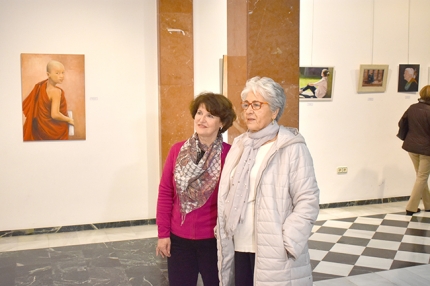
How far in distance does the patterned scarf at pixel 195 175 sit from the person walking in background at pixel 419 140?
527cm

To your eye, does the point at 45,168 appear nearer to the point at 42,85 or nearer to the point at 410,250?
the point at 42,85

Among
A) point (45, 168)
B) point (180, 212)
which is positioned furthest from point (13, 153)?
point (180, 212)

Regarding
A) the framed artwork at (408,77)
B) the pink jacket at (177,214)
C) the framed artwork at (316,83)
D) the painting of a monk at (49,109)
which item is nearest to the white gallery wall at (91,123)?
the painting of a monk at (49,109)

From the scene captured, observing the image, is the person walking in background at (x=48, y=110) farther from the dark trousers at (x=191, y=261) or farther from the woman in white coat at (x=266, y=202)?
the woman in white coat at (x=266, y=202)

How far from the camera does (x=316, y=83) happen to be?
7.57m

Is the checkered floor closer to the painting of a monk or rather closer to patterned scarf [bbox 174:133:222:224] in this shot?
patterned scarf [bbox 174:133:222:224]

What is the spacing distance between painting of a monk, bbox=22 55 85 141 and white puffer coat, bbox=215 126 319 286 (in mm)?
4505

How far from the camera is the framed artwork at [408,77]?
8.09 m

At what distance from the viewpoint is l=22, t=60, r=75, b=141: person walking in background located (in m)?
6.20

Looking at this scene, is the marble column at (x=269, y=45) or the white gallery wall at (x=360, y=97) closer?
the marble column at (x=269, y=45)

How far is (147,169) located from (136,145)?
373 millimetres

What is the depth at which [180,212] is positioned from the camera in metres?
2.78

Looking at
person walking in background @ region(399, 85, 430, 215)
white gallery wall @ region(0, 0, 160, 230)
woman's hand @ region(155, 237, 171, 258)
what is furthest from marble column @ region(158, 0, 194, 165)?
woman's hand @ region(155, 237, 171, 258)

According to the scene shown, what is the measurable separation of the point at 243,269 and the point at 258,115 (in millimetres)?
818
